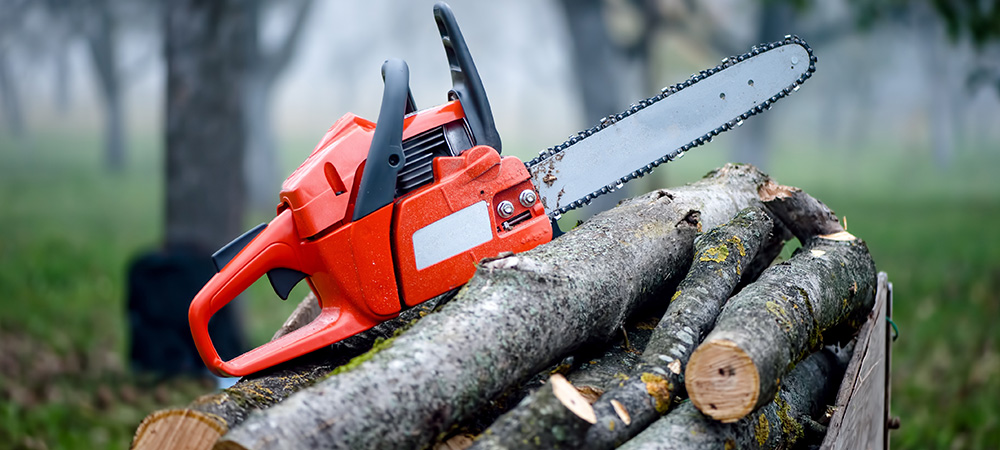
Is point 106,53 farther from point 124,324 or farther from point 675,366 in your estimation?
point 675,366

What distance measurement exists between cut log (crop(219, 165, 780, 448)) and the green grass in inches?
93.3

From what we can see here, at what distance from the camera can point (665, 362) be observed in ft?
4.86

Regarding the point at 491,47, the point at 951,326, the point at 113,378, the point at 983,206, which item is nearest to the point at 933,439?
the point at 951,326

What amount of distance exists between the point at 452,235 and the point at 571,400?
0.64m

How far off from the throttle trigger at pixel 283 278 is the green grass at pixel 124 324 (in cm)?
215

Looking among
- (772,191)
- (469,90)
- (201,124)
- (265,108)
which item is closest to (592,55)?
(201,124)

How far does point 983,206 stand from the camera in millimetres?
13359

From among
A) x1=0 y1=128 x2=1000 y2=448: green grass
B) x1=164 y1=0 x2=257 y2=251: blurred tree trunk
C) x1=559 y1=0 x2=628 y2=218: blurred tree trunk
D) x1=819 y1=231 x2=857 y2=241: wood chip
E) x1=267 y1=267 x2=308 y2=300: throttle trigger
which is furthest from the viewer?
x1=559 y1=0 x2=628 y2=218: blurred tree trunk

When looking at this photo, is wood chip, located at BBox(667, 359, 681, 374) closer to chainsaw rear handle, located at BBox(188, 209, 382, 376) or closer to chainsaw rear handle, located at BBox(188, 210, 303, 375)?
chainsaw rear handle, located at BBox(188, 209, 382, 376)

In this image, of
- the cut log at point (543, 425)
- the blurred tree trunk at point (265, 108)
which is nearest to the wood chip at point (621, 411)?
the cut log at point (543, 425)

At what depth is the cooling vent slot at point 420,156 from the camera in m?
1.80

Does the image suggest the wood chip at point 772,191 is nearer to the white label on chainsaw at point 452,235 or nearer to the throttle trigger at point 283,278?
the white label on chainsaw at point 452,235

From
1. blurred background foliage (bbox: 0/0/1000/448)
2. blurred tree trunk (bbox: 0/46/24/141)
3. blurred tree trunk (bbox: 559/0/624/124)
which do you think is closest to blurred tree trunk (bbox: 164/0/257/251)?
blurred background foliage (bbox: 0/0/1000/448)

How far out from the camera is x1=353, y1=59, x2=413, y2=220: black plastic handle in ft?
5.57
